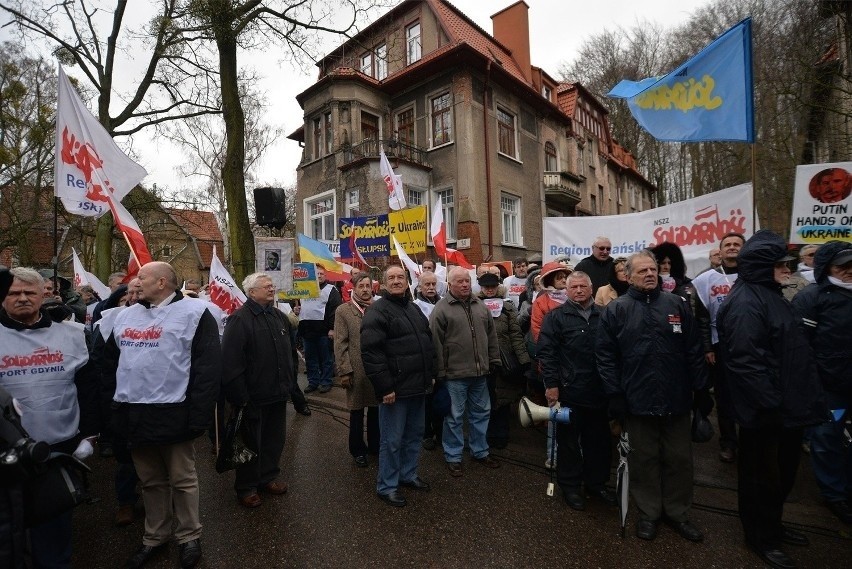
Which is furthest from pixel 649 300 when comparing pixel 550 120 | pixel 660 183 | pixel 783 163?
pixel 660 183

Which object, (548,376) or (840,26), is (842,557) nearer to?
(548,376)

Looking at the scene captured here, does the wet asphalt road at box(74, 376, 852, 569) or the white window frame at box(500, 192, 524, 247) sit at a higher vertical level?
the white window frame at box(500, 192, 524, 247)

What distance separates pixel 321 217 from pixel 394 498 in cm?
1803

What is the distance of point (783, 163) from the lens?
11.4 metres

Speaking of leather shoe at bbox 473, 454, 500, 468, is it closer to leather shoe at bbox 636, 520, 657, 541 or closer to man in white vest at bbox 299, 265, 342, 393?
leather shoe at bbox 636, 520, 657, 541

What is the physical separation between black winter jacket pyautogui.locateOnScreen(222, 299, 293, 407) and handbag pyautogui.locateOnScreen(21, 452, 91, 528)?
4.79 feet

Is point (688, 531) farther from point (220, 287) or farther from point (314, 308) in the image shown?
point (314, 308)

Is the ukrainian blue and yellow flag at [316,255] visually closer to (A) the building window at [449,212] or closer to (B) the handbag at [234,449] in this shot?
(B) the handbag at [234,449]

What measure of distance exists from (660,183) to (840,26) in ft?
66.8

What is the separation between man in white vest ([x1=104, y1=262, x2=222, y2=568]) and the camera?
3.09m

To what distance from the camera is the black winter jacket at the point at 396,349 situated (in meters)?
3.94

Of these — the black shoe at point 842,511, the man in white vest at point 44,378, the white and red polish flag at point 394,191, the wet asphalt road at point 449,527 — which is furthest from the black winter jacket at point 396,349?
the white and red polish flag at point 394,191

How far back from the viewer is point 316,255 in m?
8.77

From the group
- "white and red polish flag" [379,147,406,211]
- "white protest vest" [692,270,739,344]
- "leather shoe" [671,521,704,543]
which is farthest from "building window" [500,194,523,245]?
"leather shoe" [671,521,704,543]
